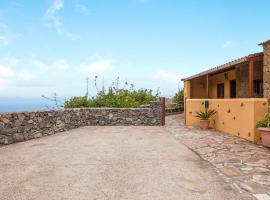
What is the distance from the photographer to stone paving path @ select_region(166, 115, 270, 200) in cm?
→ 462

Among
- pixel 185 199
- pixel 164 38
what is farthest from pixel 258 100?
pixel 164 38

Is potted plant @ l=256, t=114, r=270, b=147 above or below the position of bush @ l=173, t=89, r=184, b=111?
below

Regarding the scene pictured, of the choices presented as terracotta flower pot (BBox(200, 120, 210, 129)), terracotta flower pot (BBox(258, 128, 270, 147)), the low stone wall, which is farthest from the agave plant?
terracotta flower pot (BBox(258, 128, 270, 147))

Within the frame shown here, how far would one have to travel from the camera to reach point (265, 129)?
816 centimetres

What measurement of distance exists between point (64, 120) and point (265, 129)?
811 cm

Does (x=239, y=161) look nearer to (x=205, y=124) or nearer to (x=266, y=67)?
(x=266, y=67)

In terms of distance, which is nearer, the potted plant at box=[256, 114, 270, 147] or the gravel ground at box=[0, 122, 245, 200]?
the gravel ground at box=[0, 122, 245, 200]

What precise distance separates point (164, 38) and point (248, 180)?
14.1 m

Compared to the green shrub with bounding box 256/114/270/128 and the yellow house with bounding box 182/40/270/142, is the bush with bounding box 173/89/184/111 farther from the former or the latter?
the green shrub with bounding box 256/114/270/128

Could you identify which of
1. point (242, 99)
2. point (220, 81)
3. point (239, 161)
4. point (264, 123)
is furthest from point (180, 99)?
point (239, 161)

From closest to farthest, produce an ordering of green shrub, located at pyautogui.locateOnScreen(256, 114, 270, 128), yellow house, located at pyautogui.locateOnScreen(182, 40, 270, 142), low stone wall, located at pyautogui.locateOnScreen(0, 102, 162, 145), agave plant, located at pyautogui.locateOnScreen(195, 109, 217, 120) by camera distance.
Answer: green shrub, located at pyautogui.locateOnScreen(256, 114, 270, 128), low stone wall, located at pyautogui.locateOnScreen(0, 102, 162, 145), yellow house, located at pyautogui.locateOnScreen(182, 40, 270, 142), agave plant, located at pyautogui.locateOnScreen(195, 109, 217, 120)

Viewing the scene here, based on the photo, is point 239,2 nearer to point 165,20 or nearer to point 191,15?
point 191,15

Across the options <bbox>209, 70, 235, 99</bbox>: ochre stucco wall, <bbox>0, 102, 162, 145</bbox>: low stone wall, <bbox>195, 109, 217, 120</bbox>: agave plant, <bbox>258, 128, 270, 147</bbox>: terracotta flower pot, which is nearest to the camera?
<bbox>258, 128, 270, 147</bbox>: terracotta flower pot

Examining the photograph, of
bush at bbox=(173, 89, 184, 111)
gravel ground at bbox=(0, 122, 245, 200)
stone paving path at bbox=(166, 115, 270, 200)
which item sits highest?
bush at bbox=(173, 89, 184, 111)
